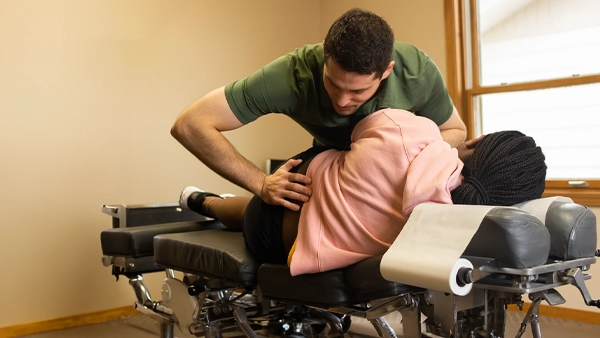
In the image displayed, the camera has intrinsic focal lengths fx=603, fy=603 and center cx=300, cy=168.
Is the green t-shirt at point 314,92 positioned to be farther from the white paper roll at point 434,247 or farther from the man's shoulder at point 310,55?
the white paper roll at point 434,247

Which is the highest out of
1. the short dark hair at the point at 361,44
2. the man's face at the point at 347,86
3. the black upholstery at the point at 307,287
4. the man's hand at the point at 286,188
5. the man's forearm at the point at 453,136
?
the short dark hair at the point at 361,44

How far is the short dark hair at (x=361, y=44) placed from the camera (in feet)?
4.75

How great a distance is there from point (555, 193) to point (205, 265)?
2148 millimetres

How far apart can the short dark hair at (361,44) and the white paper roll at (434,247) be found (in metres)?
0.41

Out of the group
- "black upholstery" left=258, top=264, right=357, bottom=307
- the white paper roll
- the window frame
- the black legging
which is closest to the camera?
the white paper roll

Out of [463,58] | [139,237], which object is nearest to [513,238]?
[139,237]

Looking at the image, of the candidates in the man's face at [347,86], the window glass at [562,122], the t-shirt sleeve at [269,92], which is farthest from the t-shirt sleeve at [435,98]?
the window glass at [562,122]

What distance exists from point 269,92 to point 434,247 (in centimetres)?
79

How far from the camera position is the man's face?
4.89 ft

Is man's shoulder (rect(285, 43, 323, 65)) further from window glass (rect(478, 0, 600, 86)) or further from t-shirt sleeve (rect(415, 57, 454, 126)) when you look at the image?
window glass (rect(478, 0, 600, 86))

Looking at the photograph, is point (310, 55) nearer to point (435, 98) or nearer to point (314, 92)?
point (314, 92)

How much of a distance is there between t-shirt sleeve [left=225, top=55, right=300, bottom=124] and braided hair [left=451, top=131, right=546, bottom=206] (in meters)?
0.60

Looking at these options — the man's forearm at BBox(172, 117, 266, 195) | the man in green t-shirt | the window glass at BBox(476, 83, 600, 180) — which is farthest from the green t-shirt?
the window glass at BBox(476, 83, 600, 180)

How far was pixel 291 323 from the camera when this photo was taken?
1.89 metres
